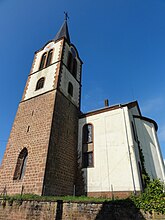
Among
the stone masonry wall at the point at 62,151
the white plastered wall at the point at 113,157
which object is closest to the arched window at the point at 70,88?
the stone masonry wall at the point at 62,151

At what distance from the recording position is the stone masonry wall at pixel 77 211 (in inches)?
285

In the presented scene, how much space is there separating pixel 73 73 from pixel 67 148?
378 inches

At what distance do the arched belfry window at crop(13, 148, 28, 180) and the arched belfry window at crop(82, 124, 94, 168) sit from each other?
15.9 ft

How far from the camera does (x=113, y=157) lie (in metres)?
12.5

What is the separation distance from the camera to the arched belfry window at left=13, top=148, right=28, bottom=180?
11.4 metres

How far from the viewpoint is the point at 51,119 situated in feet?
41.1

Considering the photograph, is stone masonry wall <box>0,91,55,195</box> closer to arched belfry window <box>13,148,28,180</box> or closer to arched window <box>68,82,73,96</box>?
arched belfry window <box>13,148,28,180</box>

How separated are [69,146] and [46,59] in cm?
1076

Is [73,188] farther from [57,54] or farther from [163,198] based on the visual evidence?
[57,54]

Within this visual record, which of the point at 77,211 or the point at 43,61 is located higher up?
the point at 43,61

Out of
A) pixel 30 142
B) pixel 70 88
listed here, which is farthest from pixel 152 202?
pixel 70 88

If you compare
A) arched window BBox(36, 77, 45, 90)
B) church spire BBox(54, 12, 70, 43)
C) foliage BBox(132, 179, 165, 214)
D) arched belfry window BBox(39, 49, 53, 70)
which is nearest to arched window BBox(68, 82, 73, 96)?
arched window BBox(36, 77, 45, 90)

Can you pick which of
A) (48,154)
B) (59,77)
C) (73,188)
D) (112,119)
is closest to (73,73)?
(59,77)

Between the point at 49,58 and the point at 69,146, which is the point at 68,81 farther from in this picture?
the point at 69,146
